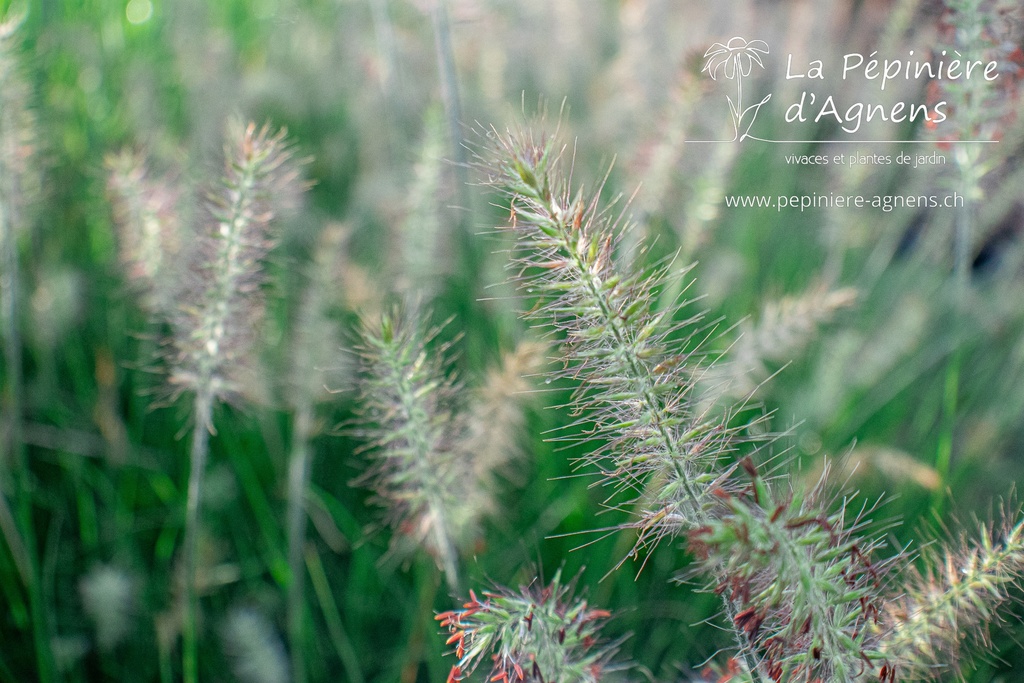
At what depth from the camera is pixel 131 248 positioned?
5.38ft

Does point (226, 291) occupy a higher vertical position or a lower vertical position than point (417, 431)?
higher

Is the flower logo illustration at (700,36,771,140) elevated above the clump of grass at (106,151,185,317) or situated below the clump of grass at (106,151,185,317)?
above

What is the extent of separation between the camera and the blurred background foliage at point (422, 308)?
1.67 m

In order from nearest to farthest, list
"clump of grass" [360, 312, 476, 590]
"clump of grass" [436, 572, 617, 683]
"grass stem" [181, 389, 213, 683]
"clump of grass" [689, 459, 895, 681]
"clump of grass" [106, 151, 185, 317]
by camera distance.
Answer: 1. "clump of grass" [689, 459, 895, 681]
2. "clump of grass" [436, 572, 617, 683]
3. "clump of grass" [360, 312, 476, 590]
4. "grass stem" [181, 389, 213, 683]
5. "clump of grass" [106, 151, 185, 317]

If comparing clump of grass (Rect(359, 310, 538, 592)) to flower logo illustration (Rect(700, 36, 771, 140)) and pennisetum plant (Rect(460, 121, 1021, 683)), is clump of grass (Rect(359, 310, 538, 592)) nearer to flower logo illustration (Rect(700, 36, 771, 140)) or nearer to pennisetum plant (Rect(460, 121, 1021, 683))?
pennisetum plant (Rect(460, 121, 1021, 683))

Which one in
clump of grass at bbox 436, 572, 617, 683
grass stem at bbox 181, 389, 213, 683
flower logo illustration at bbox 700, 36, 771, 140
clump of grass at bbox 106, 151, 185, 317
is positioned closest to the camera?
clump of grass at bbox 436, 572, 617, 683

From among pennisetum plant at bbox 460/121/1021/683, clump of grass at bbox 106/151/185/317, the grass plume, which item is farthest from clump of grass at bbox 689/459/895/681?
clump of grass at bbox 106/151/185/317

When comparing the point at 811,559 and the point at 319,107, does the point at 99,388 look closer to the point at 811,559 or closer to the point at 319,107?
the point at 319,107

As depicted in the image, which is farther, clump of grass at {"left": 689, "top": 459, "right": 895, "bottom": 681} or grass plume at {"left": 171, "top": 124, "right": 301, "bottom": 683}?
grass plume at {"left": 171, "top": 124, "right": 301, "bottom": 683}

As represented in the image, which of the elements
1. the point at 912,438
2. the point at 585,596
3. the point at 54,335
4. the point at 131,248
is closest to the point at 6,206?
the point at 131,248

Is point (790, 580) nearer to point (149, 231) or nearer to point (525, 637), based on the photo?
point (525, 637)

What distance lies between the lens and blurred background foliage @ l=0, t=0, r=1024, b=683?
1.67 m

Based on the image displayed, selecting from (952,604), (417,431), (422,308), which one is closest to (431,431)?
(417,431)

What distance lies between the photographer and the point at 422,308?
2.06 m
